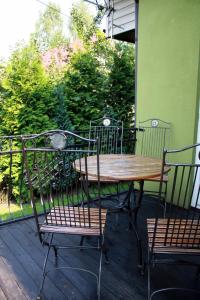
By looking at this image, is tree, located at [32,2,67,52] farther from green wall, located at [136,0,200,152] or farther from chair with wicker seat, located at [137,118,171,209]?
chair with wicker seat, located at [137,118,171,209]

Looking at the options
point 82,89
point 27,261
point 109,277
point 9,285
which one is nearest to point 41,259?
point 27,261

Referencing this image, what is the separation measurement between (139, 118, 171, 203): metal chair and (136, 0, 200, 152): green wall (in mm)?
98

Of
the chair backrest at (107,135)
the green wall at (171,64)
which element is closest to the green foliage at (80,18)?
the green wall at (171,64)

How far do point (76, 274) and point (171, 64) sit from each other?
2686 mm

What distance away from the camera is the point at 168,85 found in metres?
3.22

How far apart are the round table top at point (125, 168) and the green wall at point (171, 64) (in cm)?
97

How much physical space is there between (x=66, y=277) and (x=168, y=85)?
8.46 feet

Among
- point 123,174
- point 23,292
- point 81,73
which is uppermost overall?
point 81,73

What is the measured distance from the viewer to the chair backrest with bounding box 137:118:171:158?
3343mm

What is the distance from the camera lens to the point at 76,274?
1.87 metres

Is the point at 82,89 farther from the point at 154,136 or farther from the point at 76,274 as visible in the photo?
the point at 76,274

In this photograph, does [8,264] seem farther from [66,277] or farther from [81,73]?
[81,73]

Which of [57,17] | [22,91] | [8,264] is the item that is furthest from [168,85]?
[57,17]

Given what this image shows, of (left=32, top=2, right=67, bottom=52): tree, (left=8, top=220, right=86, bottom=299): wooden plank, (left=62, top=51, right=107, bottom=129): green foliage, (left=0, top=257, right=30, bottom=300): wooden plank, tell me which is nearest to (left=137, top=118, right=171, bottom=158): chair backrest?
(left=62, top=51, right=107, bottom=129): green foliage
